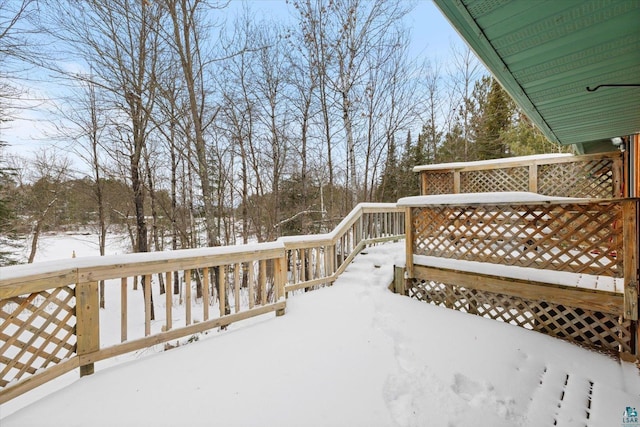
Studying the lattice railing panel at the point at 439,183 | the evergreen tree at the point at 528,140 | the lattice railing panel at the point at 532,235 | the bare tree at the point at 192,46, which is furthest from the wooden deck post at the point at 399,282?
the evergreen tree at the point at 528,140

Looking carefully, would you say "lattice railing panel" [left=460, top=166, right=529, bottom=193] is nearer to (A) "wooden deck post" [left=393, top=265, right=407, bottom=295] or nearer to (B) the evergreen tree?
(A) "wooden deck post" [left=393, top=265, right=407, bottom=295]

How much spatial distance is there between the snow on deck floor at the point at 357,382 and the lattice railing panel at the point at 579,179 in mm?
4771

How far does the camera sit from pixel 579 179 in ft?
20.4

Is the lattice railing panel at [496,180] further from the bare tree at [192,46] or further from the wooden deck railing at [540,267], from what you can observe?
the bare tree at [192,46]

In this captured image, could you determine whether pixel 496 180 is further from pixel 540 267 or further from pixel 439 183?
pixel 540 267

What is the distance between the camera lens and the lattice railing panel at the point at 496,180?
7.11m

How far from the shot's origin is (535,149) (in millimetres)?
11172

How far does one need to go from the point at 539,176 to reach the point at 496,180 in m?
0.94

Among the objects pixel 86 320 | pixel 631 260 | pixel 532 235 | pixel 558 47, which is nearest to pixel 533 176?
pixel 532 235

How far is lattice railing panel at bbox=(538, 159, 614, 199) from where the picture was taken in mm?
5844

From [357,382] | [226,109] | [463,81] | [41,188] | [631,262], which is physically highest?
[463,81]

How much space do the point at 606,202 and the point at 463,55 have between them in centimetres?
1246

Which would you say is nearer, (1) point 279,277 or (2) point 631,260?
(2) point 631,260

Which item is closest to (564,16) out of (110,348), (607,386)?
(607,386)
